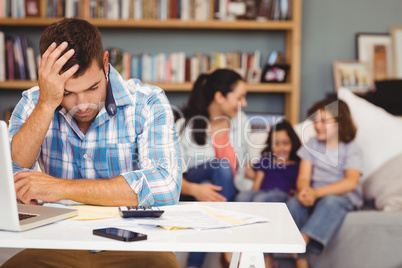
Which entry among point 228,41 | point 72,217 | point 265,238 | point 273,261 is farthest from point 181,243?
point 228,41

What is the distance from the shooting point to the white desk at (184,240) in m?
0.95

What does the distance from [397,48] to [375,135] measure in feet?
4.76

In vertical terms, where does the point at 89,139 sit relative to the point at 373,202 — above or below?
above

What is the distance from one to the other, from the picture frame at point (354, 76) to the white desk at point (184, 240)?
2.84 metres

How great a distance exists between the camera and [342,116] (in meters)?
2.58

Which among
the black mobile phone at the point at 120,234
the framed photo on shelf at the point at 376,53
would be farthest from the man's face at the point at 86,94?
the framed photo on shelf at the point at 376,53

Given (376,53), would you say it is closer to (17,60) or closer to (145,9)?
(145,9)

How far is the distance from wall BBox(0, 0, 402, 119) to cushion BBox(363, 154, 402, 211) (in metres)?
1.48

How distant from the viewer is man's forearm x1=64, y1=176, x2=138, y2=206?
4.20 ft

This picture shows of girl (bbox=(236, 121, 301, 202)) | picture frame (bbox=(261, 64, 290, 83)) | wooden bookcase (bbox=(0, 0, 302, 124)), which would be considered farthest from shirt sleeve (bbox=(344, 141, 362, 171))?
picture frame (bbox=(261, 64, 290, 83))

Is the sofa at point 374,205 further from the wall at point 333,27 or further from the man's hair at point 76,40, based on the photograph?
the man's hair at point 76,40

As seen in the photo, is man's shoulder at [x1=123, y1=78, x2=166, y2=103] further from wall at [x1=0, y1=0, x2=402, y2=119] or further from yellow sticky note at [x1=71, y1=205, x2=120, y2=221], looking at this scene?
wall at [x1=0, y1=0, x2=402, y2=119]

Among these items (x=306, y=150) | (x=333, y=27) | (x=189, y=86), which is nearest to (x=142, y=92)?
(x=306, y=150)

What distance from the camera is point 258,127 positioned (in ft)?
12.5
